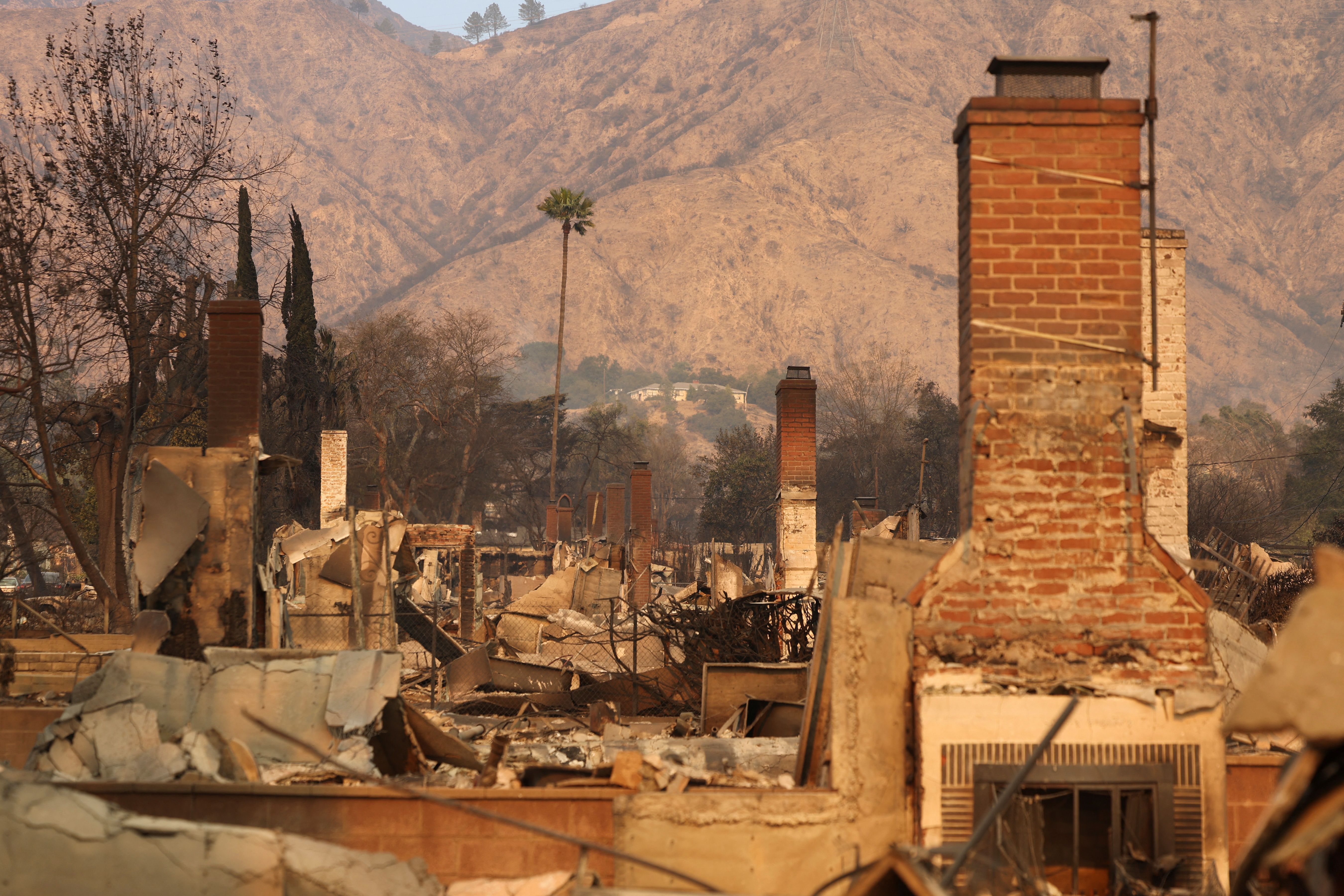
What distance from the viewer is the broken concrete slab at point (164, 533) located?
9047 mm

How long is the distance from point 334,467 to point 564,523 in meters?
24.9

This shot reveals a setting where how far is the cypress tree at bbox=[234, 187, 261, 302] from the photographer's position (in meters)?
28.0

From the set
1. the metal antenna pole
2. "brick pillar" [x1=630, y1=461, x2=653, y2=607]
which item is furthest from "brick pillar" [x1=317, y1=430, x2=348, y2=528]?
the metal antenna pole

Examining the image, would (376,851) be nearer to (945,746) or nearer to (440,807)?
(440,807)

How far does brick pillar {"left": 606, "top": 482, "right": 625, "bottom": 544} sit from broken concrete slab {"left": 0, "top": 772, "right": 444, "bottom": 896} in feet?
95.5

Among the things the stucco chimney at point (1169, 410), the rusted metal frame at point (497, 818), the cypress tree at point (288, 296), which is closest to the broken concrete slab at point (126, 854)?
the rusted metal frame at point (497, 818)

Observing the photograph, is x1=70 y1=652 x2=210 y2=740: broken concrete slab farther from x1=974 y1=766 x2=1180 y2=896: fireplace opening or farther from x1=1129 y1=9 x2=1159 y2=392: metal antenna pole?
x1=1129 y1=9 x2=1159 y2=392: metal antenna pole

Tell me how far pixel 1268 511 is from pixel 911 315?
144 metres

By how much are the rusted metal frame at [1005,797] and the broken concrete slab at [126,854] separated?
261 centimetres

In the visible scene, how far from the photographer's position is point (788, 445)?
56.7 feet

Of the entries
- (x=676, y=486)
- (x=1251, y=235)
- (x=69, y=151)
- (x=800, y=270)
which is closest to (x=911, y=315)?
(x=800, y=270)

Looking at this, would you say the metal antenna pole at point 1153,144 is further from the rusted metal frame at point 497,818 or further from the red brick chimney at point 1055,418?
the rusted metal frame at point 497,818

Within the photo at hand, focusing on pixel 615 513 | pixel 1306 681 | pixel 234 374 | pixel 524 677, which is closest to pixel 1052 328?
pixel 1306 681

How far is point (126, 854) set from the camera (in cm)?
462
